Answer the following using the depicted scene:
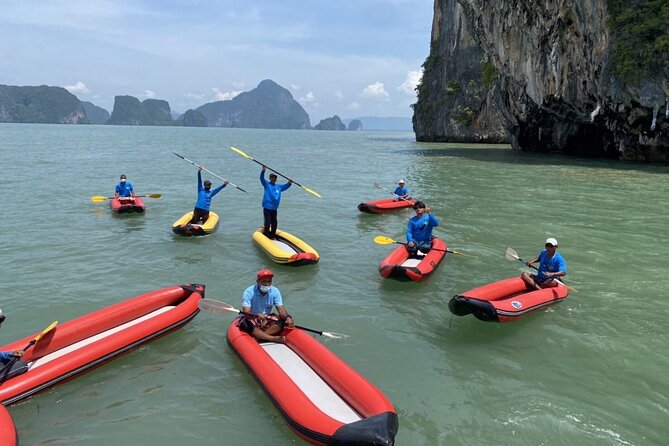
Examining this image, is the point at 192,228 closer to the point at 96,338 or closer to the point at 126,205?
the point at 126,205

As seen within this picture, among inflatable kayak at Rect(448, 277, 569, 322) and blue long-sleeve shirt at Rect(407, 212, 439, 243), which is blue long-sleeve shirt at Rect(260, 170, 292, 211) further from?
inflatable kayak at Rect(448, 277, 569, 322)

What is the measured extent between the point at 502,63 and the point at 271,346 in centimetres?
3892

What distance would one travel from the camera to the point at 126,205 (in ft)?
53.1

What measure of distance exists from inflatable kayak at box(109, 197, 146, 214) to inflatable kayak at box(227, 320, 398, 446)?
10982 millimetres

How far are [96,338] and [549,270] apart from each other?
26.4ft

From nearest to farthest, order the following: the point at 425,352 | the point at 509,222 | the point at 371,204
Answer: the point at 425,352 < the point at 509,222 < the point at 371,204

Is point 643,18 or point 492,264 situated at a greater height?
point 643,18

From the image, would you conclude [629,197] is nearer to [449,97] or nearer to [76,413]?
[76,413]

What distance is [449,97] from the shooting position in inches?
2643

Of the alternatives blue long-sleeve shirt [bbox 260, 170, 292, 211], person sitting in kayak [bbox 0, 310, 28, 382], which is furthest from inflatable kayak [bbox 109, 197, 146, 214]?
person sitting in kayak [bbox 0, 310, 28, 382]

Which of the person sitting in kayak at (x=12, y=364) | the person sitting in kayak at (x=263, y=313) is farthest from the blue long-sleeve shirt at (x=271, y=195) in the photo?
the person sitting in kayak at (x=12, y=364)

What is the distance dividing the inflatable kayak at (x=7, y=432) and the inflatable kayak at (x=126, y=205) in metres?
12.0

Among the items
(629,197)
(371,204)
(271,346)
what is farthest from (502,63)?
(271,346)

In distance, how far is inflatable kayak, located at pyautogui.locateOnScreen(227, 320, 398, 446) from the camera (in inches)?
187
